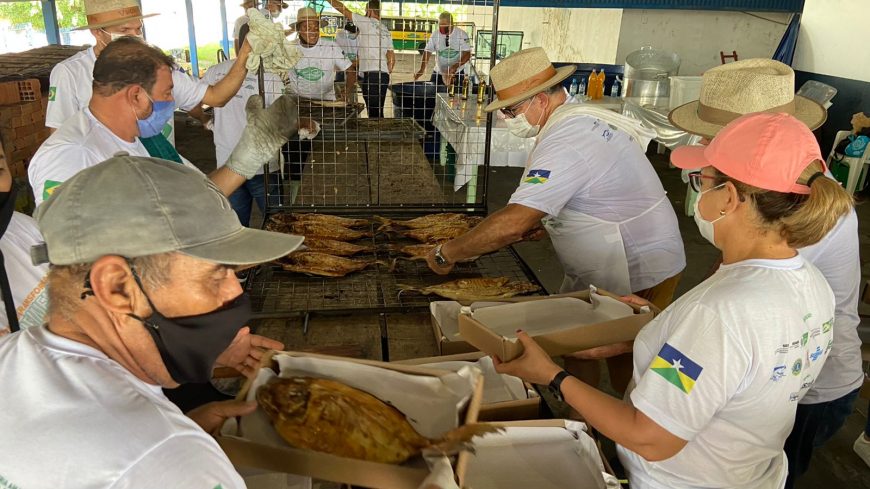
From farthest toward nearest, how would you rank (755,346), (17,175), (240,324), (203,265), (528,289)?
1. (17,175)
2. (528,289)
3. (755,346)
4. (240,324)
5. (203,265)

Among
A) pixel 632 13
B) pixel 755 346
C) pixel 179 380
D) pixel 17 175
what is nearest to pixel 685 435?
pixel 755 346

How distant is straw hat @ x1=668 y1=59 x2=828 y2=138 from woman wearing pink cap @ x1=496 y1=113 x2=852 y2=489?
3.26ft

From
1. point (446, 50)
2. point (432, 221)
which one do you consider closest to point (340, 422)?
point (432, 221)

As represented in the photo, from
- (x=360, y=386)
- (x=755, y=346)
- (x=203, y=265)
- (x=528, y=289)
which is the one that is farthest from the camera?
(x=528, y=289)

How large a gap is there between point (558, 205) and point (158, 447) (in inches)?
92.3

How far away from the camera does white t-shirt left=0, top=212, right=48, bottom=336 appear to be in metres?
2.15

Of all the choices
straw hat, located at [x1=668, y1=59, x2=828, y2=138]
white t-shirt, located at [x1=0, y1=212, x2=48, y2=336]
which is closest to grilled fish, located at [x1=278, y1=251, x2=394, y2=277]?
white t-shirt, located at [x1=0, y1=212, x2=48, y2=336]

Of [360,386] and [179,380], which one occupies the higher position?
[179,380]

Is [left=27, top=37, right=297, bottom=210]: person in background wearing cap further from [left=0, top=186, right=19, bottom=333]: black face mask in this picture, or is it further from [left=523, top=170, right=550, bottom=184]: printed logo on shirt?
[left=523, top=170, right=550, bottom=184]: printed logo on shirt

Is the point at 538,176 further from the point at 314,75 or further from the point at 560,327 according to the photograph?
the point at 314,75

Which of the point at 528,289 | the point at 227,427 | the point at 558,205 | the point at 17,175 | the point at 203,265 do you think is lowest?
the point at 17,175

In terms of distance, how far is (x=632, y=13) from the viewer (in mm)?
14227

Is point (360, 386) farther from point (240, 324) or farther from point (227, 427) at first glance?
point (240, 324)

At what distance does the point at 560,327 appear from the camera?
2594 mm
